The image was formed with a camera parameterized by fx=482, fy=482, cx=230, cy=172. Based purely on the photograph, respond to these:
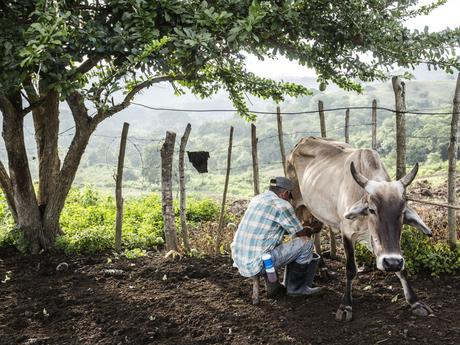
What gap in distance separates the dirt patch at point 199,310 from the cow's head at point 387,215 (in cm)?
75

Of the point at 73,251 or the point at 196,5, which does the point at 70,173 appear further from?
the point at 196,5

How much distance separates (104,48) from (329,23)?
8.91ft

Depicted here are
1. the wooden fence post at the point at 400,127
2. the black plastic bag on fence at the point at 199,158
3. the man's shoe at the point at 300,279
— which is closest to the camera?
the man's shoe at the point at 300,279

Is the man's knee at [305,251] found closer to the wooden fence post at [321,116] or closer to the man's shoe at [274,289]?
the man's shoe at [274,289]

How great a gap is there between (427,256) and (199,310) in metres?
2.69

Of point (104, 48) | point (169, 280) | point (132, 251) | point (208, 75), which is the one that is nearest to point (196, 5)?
point (104, 48)

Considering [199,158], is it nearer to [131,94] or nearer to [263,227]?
[131,94]

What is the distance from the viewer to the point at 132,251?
7.87 m

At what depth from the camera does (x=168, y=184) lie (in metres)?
7.23

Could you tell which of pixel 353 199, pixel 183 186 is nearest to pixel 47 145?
pixel 183 186

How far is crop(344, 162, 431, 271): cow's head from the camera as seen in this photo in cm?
409

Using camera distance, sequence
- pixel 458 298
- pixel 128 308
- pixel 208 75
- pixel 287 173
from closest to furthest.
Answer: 1. pixel 458 298
2. pixel 128 308
3. pixel 287 173
4. pixel 208 75

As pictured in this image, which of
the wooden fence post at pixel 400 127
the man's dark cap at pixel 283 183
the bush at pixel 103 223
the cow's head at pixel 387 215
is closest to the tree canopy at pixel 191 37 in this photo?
the wooden fence post at pixel 400 127

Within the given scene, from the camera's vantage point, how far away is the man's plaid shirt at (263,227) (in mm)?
5117
